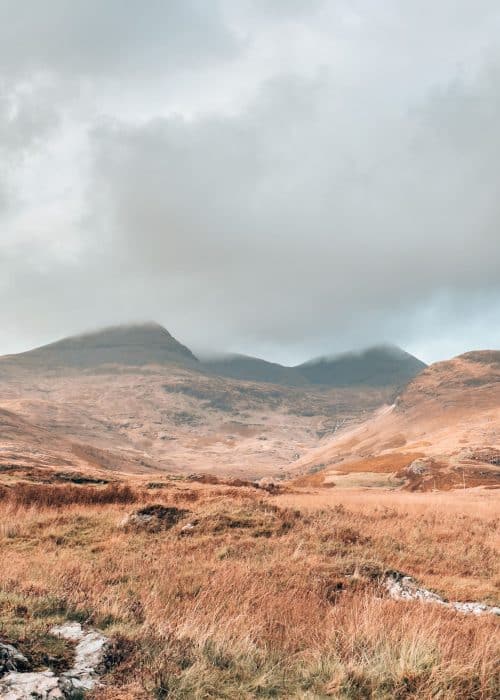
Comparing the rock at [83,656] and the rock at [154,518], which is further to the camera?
the rock at [154,518]

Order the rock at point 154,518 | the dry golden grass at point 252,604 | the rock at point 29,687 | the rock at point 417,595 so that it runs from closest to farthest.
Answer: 1. the rock at point 29,687
2. the dry golden grass at point 252,604
3. the rock at point 417,595
4. the rock at point 154,518

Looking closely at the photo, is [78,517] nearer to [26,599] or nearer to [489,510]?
[26,599]

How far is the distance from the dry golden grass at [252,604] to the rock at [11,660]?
0.44 meters

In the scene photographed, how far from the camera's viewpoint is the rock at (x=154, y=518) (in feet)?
50.9

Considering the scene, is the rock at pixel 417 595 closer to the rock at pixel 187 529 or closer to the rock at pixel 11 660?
the rock at pixel 187 529

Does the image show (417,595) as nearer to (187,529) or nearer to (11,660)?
(187,529)

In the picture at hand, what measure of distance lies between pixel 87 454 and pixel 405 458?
10122 cm

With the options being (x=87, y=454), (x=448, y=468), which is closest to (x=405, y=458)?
(x=448, y=468)

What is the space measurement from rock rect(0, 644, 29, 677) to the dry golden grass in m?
0.44

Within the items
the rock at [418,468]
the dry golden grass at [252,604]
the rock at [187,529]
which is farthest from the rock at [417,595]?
the rock at [418,468]

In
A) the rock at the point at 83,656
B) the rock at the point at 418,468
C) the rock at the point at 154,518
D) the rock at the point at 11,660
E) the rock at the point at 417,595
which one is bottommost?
the rock at the point at 418,468

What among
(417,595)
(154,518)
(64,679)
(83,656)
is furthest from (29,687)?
(154,518)

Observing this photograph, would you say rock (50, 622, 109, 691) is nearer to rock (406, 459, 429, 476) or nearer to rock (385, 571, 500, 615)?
rock (385, 571, 500, 615)

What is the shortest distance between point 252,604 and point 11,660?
4.09 meters
